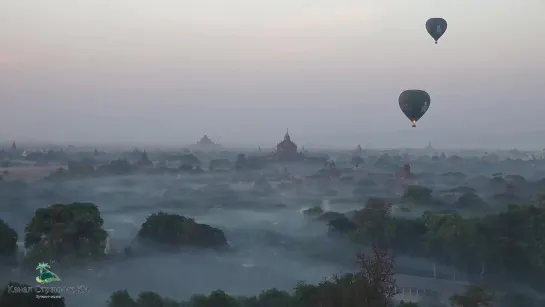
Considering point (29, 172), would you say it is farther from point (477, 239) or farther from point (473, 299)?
point (473, 299)

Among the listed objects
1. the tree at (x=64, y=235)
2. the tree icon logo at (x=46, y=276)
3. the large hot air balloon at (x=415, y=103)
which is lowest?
the tree icon logo at (x=46, y=276)

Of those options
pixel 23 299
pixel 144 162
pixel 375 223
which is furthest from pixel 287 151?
pixel 23 299

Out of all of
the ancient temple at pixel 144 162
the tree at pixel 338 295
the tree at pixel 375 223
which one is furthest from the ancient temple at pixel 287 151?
the tree at pixel 338 295

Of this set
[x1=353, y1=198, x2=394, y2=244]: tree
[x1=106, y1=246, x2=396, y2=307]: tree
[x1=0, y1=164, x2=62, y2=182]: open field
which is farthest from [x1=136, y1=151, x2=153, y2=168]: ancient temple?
[x1=106, y1=246, x2=396, y2=307]: tree

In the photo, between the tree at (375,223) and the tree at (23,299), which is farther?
the tree at (375,223)

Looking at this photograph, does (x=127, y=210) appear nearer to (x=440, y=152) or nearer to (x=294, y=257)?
(x=294, y=257)

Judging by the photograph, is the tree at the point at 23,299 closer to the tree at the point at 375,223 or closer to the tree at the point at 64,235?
the tree at the point at 64,235

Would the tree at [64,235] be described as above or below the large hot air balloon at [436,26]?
below
